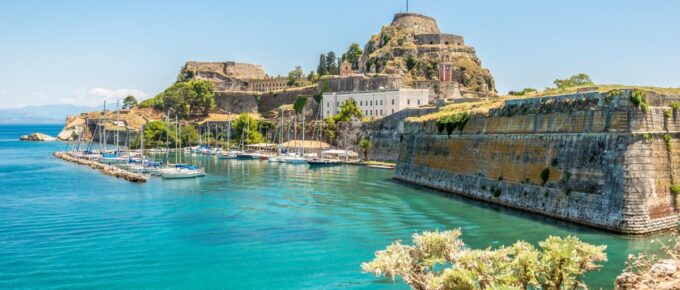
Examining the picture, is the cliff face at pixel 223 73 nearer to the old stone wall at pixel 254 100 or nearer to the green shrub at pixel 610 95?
the old stone wall at pixel 254 100

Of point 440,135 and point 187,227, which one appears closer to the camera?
point 187,227

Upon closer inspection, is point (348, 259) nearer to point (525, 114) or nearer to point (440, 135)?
point (525, 114)

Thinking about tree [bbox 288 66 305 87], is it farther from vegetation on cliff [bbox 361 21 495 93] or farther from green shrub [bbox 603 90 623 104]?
green shrub [bbox 603 90 623 104]

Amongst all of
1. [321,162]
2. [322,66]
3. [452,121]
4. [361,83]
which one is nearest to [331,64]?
[322,66]

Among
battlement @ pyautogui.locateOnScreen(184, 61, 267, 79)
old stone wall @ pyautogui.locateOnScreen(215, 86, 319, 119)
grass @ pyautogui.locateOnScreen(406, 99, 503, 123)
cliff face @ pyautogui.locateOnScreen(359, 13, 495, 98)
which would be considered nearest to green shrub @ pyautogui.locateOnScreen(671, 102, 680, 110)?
grass @ pyautogui.locateOnScreen(406, 99, 503, 123)

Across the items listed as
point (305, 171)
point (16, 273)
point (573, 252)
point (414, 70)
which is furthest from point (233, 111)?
point (573, 252)

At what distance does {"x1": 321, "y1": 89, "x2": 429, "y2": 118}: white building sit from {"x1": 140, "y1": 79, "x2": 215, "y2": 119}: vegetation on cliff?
34544mm

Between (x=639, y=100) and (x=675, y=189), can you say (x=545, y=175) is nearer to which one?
(x=675, y=189)

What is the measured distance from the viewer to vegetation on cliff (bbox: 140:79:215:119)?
101062 millimetres

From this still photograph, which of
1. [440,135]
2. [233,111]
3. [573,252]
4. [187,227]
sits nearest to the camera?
[573,252]

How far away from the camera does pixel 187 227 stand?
1046 inches

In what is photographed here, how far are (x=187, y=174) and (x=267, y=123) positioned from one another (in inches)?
1442

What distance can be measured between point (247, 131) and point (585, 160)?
2452 inches

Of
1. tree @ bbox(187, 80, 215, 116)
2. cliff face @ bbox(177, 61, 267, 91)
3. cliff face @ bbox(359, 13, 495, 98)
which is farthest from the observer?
cliff face @ bbox(177, 61, 267, 91)
